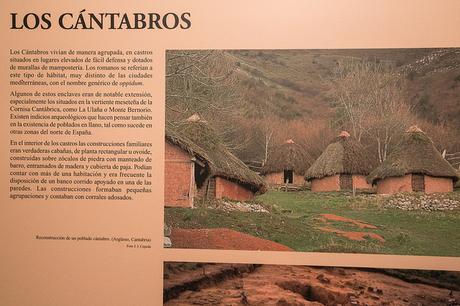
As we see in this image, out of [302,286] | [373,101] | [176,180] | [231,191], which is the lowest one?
[302,286]

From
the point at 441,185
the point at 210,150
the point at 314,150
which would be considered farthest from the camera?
the point at 210,150

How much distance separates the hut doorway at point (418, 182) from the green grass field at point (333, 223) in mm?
217

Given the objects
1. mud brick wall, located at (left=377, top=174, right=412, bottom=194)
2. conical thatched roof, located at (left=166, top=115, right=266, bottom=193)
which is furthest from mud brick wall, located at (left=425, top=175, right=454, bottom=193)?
conical thatched roof, located at (left=166, top=115, right=266, bottom=193)

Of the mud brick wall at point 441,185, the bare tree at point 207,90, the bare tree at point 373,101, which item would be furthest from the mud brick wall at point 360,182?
the bare tree at point 207,90

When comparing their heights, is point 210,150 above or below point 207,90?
below

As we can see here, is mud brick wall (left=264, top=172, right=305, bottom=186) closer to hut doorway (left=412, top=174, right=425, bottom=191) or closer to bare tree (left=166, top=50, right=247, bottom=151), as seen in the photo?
bare tree (left=166, top=50, right=247, bottom=151)

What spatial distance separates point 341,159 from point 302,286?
1.20 m

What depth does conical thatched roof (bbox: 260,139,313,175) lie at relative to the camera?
14.0ft

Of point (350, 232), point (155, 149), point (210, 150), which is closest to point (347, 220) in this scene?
point (350, 232)

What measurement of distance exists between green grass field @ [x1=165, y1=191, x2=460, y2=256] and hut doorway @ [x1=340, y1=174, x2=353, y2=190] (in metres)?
0.09

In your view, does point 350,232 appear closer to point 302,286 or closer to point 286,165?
point 302,286


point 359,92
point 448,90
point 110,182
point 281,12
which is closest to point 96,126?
point 110,182

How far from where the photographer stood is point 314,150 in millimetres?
4273

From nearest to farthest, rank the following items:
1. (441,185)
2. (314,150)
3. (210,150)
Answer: (441,185)
(314,150)
(210,150)
